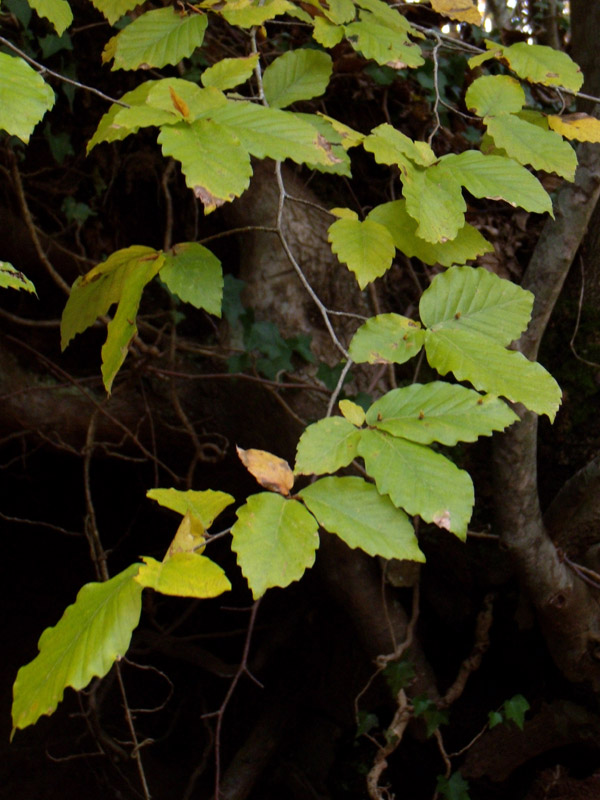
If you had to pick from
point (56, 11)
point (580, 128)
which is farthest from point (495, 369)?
point (56, 11)

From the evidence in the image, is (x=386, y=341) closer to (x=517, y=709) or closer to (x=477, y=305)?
(x=477, y=305)

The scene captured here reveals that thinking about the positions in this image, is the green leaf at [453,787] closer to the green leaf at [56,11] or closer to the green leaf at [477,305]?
the green leaf at [477,305]

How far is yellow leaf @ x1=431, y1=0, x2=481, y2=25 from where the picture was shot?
1.45 metres

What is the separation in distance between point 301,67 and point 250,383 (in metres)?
0.91

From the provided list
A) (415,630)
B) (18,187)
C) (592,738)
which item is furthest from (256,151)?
(592,738)

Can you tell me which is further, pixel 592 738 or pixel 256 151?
pixel 592 738

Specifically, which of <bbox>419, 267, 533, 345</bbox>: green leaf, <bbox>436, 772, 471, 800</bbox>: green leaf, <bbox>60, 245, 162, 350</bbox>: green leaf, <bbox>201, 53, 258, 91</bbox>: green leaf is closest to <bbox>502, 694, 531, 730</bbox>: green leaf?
<bbox>436, 772, 471, 800</bbox>: green leaf

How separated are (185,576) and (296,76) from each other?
0.98 meters

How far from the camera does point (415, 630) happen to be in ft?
6.55

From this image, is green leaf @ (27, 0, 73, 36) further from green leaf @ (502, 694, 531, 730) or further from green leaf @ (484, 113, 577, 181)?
green leaf @ (502, 694, 531, 730)

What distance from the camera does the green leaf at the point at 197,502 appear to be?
0.73 meters

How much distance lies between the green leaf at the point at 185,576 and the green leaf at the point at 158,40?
0.90m

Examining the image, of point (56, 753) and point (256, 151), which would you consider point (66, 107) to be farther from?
point (56, 753)

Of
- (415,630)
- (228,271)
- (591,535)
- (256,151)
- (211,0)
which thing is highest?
(211,0)
